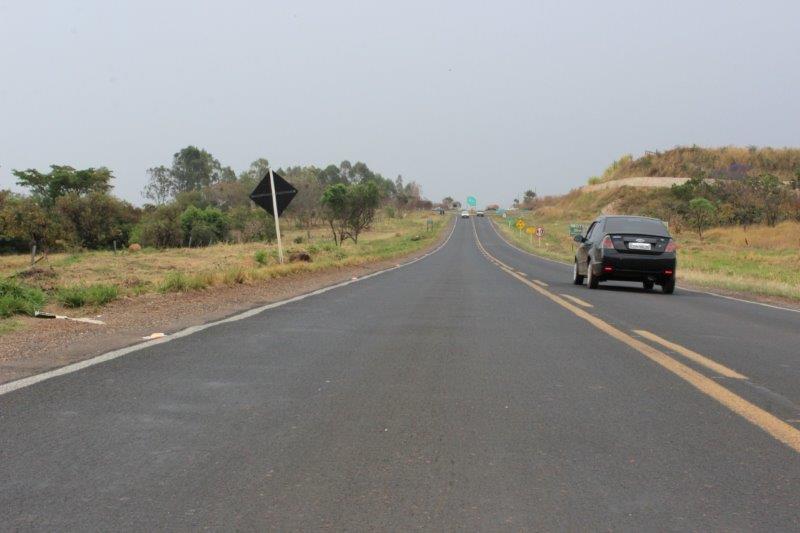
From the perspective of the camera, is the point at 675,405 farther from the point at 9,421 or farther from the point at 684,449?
the point at 9,421

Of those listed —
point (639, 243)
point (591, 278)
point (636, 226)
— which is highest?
point (636, 226)

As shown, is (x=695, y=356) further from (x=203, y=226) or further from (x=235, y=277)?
(x=203, y=226)

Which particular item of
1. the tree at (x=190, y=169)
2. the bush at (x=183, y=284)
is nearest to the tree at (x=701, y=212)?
the bush at (x=183, y=284)

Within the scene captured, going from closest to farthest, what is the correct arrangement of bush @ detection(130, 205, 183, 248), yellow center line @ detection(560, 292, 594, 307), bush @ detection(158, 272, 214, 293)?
yellow center line @ detection(560, 292, 594, 307) → bush @ detection(158, 272, 214, 293) → bush @ detection(130, 205, 183, 248)

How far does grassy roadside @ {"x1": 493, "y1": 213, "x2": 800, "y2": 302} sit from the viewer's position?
21328 mm

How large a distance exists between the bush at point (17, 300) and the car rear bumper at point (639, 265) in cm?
1151

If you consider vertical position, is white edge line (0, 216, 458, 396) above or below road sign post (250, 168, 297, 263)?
below

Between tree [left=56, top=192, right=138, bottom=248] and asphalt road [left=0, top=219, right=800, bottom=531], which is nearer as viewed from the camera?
asphalt road [left=0, top=219, right=800, bottom=531]

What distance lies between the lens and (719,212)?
6378 centimetres

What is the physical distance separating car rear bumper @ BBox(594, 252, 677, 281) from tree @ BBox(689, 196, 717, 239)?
47.9 meters

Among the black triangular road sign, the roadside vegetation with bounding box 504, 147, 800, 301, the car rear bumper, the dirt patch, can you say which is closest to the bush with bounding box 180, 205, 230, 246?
Result: the roadside vegetation with bounding box 504, 147, 800, 301

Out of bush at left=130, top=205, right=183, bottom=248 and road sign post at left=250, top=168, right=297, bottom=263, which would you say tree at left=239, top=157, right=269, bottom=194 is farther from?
road sign post at left=250, top=168, right=297, bottom=263

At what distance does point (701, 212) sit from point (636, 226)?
51196mm

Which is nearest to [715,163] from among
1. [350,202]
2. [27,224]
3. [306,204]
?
[306,204]
